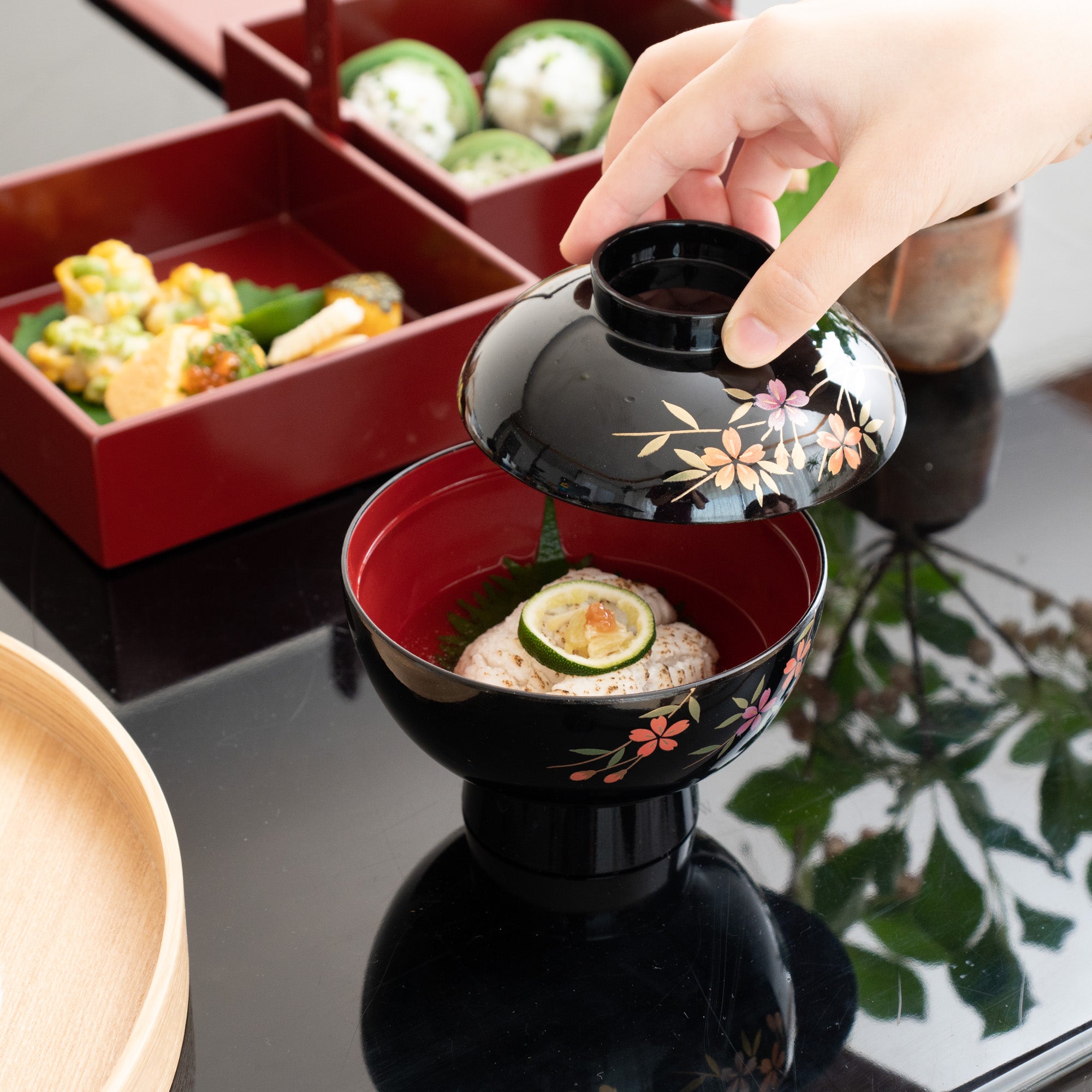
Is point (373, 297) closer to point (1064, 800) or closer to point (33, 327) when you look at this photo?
point (33, 327)

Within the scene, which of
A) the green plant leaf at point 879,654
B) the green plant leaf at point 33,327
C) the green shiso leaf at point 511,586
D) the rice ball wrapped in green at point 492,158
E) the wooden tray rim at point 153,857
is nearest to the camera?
the wooden tray rim at point 153,857

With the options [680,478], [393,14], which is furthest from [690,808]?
[393,14]

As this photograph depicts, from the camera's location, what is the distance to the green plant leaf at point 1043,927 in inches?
29.3

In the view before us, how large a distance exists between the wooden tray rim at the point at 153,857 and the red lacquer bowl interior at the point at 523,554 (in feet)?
0.46

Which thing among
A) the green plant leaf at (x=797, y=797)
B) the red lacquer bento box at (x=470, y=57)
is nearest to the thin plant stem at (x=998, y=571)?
the green plant leaf at (x=797, y=797)

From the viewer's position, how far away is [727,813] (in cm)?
81

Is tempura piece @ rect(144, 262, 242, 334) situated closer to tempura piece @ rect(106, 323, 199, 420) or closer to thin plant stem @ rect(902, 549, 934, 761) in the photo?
tempura piece @ rect(106, 323, 199, 420)

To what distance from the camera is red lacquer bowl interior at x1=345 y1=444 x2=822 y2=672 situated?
72 centimetres

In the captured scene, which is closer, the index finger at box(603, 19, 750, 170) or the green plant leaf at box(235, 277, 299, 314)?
the index finger at box(603, 19, 750, 170)

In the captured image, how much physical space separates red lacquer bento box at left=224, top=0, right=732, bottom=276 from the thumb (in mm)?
603

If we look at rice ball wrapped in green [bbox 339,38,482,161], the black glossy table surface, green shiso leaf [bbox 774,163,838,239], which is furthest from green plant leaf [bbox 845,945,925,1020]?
rice ball wrapped in green [bbox 339,38,482,161]

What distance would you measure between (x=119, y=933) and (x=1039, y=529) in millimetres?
708

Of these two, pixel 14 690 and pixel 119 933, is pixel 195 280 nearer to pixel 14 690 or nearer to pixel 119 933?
pixel 14 690

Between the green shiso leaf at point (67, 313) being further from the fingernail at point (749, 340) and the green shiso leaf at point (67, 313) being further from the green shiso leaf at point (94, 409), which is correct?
the fingernail at point (749, 340)
